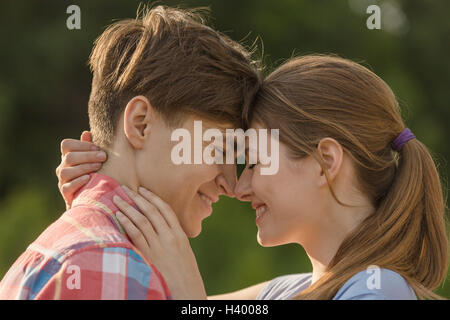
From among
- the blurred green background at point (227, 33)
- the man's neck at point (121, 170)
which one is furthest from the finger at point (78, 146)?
the blurred green background at point (227, 33)

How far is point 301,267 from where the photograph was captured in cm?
560

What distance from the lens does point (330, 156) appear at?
6.99 feet

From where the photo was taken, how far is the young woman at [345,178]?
2.09 metres

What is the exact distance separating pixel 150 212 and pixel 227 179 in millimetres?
437

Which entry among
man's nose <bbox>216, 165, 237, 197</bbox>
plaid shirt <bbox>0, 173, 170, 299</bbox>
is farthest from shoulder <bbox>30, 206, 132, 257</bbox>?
man's nose <bbox>216, 165, 237, 197</bbox>

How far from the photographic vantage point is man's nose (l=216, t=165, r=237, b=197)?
225cm

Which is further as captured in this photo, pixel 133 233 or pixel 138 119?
pixel 138 119

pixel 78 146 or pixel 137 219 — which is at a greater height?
pixel 78 146

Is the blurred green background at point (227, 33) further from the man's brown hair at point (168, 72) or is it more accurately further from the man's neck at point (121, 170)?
the man's neck at point (121, 170)

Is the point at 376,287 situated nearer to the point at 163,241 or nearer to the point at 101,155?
the point at 163,241

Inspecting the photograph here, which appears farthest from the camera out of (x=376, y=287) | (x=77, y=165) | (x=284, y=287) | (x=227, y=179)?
(x=284, y=287)

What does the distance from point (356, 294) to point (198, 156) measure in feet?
2.22

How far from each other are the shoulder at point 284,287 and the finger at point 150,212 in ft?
2.46

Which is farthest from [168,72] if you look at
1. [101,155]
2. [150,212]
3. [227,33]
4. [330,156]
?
[227,33]
